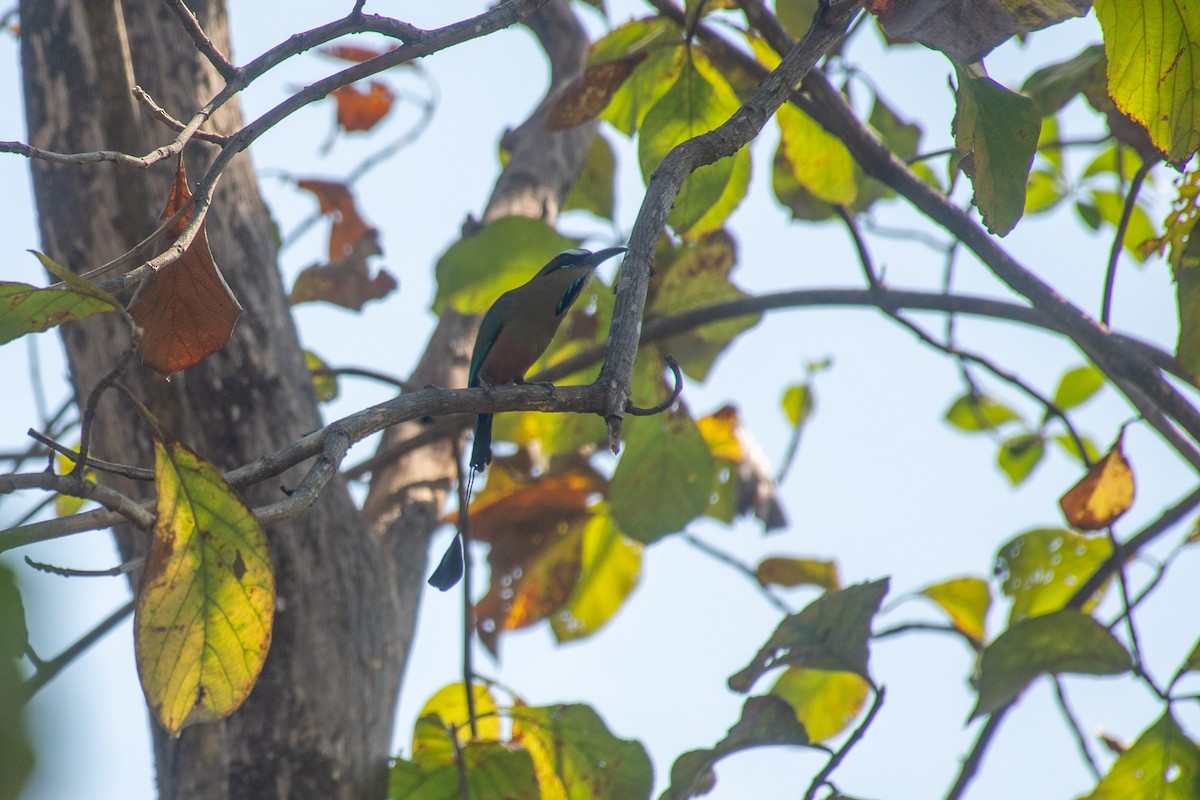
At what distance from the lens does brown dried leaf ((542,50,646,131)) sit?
9.23 feet

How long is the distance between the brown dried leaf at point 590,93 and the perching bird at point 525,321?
2.46 ft

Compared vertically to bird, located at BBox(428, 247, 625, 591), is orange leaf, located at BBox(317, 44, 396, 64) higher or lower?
higher

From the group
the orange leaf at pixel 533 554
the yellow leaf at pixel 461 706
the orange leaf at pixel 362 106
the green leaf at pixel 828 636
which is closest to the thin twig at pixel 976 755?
the green leaf at pixel 828 636

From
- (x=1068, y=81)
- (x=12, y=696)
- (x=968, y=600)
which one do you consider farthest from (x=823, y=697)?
(x=12, y=696)

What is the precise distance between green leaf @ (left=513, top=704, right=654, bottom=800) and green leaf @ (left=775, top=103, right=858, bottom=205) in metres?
1.64

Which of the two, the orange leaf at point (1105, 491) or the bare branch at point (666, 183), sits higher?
the bare branch at point (666, 183)

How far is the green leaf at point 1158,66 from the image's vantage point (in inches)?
73.0

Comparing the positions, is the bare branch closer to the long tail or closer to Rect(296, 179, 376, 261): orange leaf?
the long tail

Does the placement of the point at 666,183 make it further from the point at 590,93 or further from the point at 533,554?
the point at 533,554

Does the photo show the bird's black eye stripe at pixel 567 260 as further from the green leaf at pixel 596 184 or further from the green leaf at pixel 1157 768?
the green leaf at pixel 1157 768

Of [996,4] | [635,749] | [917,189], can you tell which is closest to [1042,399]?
[917,189]

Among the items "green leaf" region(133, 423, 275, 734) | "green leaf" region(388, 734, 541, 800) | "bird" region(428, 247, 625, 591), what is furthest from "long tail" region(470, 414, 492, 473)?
"green leaf" region(133, 423, 275, 734)

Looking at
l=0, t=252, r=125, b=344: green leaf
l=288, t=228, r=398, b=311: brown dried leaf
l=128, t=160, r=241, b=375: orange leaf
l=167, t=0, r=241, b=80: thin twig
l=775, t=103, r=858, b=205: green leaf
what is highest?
l=288, t=228, r=398, b=311: brown dried leaf

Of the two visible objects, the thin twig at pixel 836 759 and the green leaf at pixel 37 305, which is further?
the thin twig at pixel 836 759
